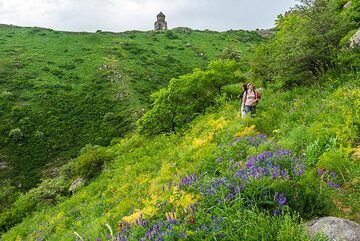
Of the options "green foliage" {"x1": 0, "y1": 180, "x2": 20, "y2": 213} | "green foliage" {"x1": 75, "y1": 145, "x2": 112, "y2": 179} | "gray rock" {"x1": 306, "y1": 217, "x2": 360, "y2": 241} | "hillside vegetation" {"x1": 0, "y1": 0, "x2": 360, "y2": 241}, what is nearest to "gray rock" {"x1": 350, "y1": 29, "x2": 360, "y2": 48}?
"hillside vegetation" {"x1": 0, "y1": 0, "x2": 360, "y2": 241}

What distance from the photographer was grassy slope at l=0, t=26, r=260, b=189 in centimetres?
4453

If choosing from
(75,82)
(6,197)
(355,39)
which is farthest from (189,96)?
(75,82)

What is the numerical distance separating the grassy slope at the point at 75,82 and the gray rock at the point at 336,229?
122ft

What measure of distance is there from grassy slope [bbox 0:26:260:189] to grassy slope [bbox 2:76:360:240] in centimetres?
2455

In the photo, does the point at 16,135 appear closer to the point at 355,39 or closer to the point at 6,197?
the point at 6,197

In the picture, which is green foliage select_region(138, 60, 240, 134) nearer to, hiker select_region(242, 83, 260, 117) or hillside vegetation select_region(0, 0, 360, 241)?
hillside vegetation select_region(0, 0, 360, 241)

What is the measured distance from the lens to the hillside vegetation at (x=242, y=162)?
4.90 m

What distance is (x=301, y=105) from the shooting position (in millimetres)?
12836

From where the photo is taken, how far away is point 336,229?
4309mm

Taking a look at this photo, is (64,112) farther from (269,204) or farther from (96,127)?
(269,204)

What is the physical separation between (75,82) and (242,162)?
56887mm

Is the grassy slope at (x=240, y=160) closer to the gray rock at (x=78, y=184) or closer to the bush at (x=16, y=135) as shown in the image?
the gray rock at (x=78, y=184)

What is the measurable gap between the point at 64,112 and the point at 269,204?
49.9 metres

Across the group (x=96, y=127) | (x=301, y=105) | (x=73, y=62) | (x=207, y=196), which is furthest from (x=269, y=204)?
(x=73, y=62)
